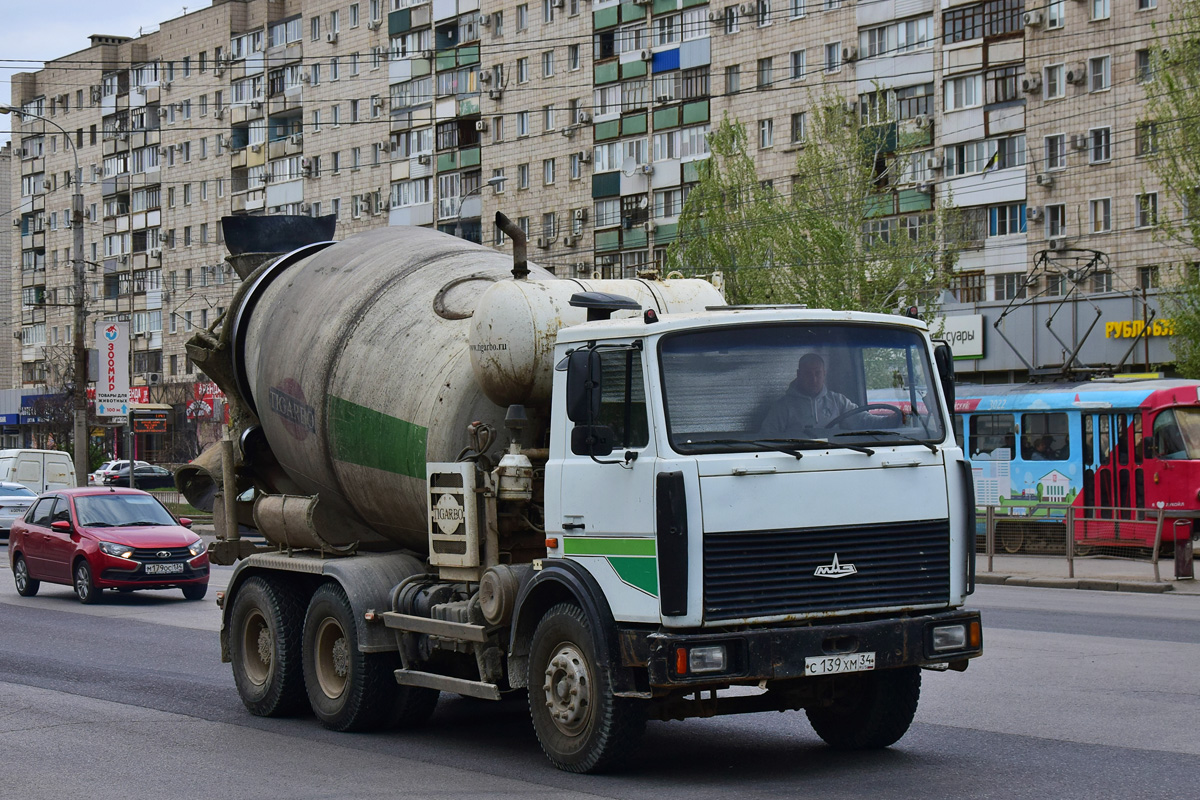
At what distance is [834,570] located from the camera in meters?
8.10

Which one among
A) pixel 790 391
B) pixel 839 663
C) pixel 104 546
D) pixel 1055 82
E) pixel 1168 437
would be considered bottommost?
pixel 104 546

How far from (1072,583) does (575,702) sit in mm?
15434

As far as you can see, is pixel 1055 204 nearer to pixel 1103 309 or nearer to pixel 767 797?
pixel 1103 309

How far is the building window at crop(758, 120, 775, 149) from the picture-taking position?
188 ft

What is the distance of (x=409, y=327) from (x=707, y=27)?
51.2m

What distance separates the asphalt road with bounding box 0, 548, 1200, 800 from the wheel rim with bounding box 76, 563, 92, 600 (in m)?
7.37

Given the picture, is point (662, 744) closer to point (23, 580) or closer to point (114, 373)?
point (23, 580)

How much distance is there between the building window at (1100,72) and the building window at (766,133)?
12547 mm

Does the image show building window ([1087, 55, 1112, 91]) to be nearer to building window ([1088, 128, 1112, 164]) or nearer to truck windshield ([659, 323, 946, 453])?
building window ([1088, 128, 1112, 164])

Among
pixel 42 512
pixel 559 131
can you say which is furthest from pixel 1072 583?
pixel 559 131

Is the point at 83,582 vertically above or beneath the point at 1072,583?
above

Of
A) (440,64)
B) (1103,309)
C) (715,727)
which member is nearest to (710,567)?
(715,727)

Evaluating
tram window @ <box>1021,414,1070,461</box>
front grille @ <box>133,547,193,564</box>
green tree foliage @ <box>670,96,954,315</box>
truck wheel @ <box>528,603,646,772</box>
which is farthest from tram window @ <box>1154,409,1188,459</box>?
truck wheel @ <box>528,603,646,772</box>

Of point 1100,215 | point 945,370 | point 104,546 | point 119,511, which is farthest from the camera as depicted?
point 1100,215
